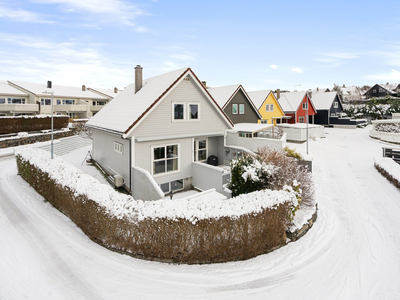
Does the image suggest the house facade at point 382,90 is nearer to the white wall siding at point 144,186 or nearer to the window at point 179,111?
the window at point 179,111

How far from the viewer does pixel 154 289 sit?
6473mm

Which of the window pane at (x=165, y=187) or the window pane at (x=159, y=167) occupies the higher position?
the window pane at (x=159, y=167)

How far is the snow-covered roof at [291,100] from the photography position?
46312mm

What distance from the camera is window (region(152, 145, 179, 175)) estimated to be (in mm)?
15094

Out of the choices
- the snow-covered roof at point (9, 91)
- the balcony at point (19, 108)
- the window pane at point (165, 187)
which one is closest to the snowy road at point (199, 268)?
the window pane at point (165, 187)

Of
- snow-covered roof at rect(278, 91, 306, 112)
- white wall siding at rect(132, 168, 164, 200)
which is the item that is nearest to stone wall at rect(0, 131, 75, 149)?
white wall siding at rect(132, 168, 164, 200)

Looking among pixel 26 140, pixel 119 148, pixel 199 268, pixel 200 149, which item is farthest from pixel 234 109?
pixel 26 140

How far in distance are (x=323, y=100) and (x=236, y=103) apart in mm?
34190

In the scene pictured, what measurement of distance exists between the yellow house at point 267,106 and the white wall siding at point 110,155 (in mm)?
24701

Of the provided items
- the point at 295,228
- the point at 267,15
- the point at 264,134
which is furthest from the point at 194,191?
the point at 264,134

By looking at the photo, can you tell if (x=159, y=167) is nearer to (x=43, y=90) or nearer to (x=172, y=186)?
(x=172, y=186)

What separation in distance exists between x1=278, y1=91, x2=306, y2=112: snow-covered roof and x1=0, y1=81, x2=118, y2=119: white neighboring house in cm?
4164

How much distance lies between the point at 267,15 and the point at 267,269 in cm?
1730

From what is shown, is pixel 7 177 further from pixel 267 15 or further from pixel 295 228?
pixel 267 15
